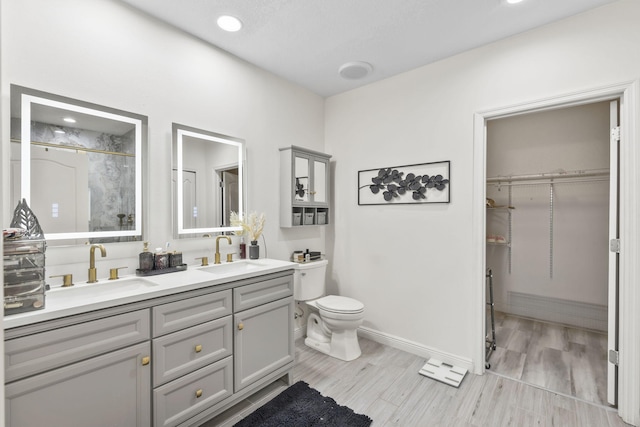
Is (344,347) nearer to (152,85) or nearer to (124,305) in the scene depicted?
(124,305)

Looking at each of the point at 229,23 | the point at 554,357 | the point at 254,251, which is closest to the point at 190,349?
the point at 254,251

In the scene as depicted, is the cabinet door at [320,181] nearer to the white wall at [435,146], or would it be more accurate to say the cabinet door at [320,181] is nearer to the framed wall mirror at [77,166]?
the white wall at [435,146]

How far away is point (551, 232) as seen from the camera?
3.49m

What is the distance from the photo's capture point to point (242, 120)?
2604 mm

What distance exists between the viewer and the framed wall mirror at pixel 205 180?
7.06 ft

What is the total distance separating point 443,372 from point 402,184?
1.61 meters

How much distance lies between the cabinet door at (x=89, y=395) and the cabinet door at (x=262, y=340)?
53 centimetres

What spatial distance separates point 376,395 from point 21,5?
3101 mm

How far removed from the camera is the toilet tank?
278 cm

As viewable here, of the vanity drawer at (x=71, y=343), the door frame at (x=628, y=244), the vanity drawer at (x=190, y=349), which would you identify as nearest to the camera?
the vanity drawer at (x=71, y=343)

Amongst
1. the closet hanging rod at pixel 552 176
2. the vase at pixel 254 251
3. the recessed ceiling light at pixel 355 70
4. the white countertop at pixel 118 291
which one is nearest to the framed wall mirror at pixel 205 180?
the vase at pixel 254 251

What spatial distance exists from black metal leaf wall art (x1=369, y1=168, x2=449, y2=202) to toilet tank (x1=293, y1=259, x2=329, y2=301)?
0.92 metres

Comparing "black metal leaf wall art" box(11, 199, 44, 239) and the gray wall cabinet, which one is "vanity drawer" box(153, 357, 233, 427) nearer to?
"black metal leaf wall art" box(11, 199, 44, 239)

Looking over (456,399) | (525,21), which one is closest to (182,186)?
(456,399)
